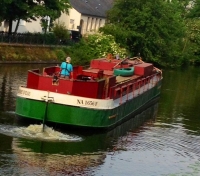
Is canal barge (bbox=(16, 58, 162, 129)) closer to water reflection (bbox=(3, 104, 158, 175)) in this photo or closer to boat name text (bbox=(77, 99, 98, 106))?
boat name text (bbox=(77, 99, 98, 106))

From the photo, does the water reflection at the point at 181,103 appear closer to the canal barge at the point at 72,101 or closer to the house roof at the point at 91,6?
the canal barge at the point at 72,101

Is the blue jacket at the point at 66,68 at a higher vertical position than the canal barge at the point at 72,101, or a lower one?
higher

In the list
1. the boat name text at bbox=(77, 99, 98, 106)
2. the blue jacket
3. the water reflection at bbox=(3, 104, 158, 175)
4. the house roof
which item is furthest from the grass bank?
the water reflection at bbox=(3, 104, 158, 175)

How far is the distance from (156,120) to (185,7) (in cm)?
9311

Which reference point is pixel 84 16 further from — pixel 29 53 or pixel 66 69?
pixel 66 69

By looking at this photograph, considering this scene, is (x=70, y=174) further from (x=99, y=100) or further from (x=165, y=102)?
(x=165, y=102)

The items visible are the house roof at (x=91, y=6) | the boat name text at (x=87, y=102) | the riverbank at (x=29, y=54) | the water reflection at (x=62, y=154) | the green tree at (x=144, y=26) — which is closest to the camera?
the water reflection at (x=62, y=154)

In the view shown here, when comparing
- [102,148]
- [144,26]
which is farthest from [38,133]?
[144,26]

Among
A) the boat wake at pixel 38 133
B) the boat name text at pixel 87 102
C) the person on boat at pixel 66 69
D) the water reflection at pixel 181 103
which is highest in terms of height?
the person on boat at pixel 66 69

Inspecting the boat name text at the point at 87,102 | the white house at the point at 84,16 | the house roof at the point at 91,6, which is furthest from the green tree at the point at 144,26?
the boat name text at the point at 87,102

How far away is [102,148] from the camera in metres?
22.7

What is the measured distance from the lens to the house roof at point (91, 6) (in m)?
92.0

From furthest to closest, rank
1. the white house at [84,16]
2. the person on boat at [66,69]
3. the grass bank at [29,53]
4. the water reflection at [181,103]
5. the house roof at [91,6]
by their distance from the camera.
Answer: the house roof at [91,6] → the white house at [84,16] → the grass bank at [29,53] → the water reflection at [181,103] → the person on boat at [66,69]

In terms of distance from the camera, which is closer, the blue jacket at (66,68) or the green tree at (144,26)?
the blue jacket at (66,68)
